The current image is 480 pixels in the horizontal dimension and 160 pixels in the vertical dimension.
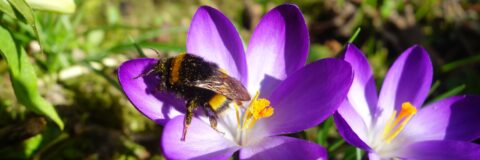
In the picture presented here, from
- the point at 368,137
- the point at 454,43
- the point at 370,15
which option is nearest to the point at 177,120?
the point at 368,137

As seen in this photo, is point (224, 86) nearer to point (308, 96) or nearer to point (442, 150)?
point (308, 96)

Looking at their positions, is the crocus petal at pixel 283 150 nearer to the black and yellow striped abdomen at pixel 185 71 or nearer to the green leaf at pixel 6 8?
the black and yellow striped abdomen at pixel 185 71

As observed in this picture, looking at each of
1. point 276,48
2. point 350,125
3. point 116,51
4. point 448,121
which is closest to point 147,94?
point 276,48

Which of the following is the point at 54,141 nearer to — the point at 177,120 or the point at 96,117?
the point at 96,117

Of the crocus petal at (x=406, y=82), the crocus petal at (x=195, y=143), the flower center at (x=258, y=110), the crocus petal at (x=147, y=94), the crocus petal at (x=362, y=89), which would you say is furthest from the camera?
the crocus petal at (x=406, y=82)

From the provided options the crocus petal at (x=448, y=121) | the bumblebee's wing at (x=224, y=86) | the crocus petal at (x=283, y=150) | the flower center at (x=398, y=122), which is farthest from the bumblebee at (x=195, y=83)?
the crocus petal at (x=448, y=121)

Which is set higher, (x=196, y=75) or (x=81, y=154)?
(x=196, y=75)
